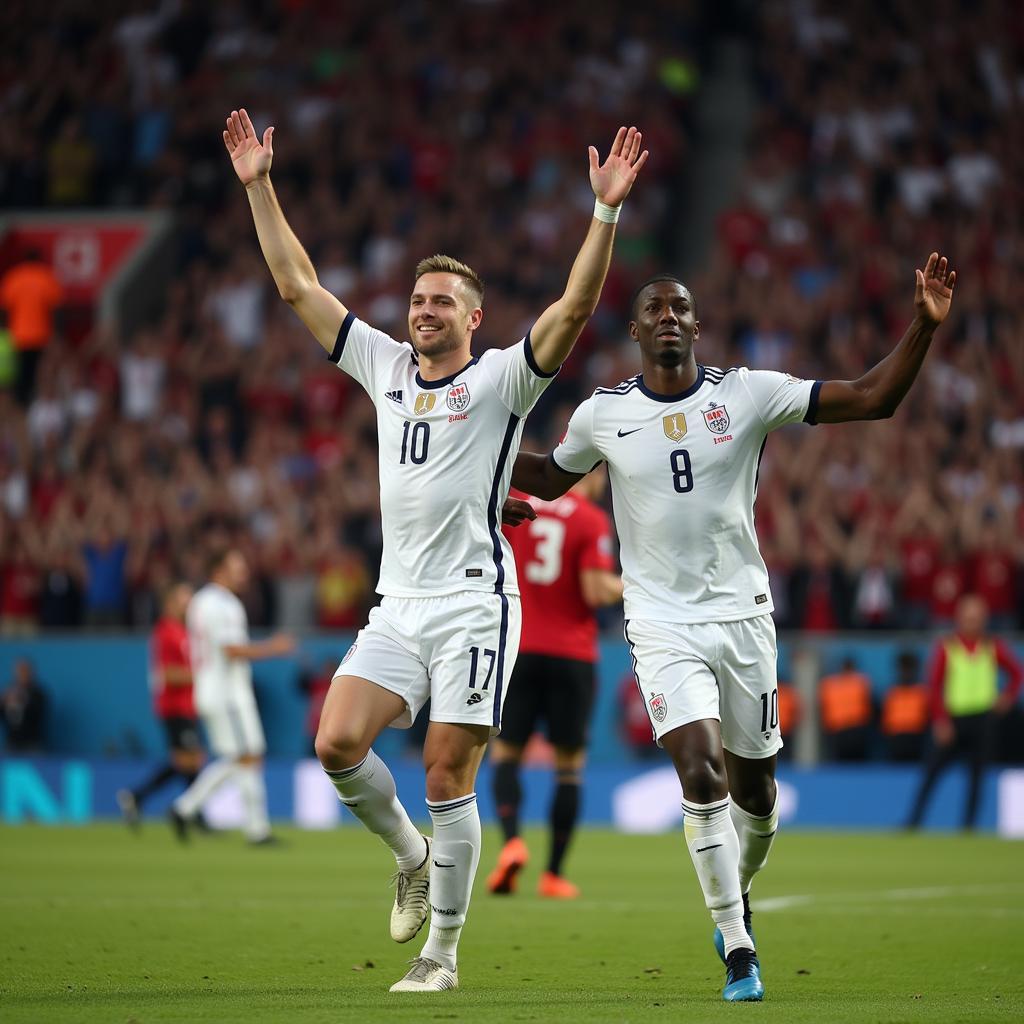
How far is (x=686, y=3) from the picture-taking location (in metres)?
30.1

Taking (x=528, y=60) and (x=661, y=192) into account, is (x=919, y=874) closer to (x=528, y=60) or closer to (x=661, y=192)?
(x=661, y=192)

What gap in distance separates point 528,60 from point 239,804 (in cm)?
1247

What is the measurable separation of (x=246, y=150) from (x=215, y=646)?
9.94 m

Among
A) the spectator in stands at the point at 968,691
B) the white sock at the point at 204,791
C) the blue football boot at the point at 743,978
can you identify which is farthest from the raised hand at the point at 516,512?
the spectator in stands at the point at 968,691

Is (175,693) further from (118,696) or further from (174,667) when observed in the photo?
(118,696)

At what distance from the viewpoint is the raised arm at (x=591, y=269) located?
296 inches

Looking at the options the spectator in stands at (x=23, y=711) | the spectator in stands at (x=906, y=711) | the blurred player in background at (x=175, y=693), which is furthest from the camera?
the spectator in stands at (x=23, y=711)

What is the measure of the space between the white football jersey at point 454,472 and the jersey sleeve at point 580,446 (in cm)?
43

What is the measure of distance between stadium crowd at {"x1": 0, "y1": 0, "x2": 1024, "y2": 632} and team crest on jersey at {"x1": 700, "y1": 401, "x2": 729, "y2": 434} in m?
12.4

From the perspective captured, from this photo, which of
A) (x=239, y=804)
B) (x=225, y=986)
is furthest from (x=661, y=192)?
(x=225, y=986)

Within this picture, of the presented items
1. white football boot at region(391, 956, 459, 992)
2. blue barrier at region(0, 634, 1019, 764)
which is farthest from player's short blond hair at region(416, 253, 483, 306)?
blue barrier at region(0, 634, 1019, 764)

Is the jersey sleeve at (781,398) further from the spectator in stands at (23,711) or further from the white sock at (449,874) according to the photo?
the spectator in stands at (23,711)

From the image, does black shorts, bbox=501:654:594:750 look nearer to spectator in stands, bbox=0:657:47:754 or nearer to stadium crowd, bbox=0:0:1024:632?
stadium crowd, bbox=0:0:1024:632

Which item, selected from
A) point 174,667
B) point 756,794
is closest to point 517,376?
point 756,794
